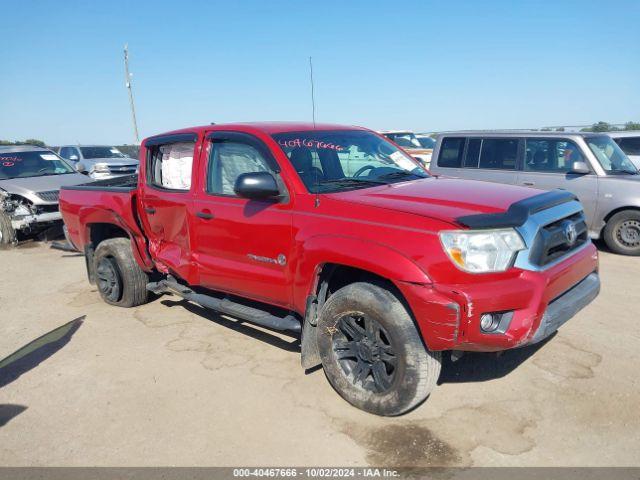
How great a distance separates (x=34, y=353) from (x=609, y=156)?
8.09 meters

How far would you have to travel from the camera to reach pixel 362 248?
3.03 metres

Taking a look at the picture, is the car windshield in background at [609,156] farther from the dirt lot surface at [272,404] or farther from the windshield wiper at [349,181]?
the windshield wiper at [349,181]

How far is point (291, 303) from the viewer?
365cm

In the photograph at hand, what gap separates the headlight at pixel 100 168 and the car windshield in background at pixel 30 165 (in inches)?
142

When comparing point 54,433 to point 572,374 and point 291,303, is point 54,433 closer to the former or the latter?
A: point 291,303

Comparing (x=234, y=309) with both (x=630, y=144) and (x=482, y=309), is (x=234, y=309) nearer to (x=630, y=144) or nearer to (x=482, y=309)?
(x=482, y=309)

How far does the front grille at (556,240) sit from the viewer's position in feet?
9.65

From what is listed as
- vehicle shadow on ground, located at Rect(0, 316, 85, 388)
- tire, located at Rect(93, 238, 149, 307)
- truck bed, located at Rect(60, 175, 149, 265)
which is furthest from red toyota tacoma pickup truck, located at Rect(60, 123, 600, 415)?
vehicle shadow on ground, located at Rect(0, 316, 85, 388)

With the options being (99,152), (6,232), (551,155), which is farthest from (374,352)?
(99,152)

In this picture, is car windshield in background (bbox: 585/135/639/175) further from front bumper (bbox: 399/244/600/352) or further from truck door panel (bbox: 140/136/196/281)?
truck door panel (bbox: 140/136/196/281)

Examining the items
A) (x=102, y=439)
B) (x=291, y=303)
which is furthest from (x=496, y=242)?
(x=102, y=439)

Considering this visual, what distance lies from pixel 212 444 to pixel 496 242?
2089 millimetres

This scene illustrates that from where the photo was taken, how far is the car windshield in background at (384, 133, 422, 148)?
15898mm

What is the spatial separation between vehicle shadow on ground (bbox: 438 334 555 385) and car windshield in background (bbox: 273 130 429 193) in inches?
60.2
